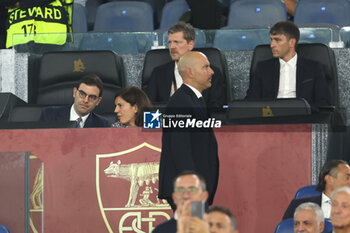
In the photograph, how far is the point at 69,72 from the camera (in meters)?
6.18

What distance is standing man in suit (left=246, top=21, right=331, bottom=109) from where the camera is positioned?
221 inches

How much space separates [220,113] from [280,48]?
87 centimetres

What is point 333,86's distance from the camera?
19.0ft

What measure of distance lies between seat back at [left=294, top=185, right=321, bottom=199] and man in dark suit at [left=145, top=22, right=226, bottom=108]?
156cm

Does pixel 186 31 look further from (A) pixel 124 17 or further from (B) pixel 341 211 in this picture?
(B) pixel 341 211

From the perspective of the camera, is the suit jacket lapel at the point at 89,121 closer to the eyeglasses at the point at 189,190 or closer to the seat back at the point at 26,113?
the seat back at the point at 26,113

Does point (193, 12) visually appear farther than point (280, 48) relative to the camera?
Yes

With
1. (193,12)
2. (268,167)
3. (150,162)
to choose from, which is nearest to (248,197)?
(268,167)

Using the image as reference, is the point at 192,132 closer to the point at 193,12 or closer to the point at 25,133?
the point at 25,133

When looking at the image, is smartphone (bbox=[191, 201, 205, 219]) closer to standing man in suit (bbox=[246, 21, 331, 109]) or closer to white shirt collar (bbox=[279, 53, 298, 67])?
standing man in suit (bbox=[246, 21, 331, 109])

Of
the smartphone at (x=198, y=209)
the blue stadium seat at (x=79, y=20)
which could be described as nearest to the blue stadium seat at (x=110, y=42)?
the blue stadium seat at (x=79, y=20)

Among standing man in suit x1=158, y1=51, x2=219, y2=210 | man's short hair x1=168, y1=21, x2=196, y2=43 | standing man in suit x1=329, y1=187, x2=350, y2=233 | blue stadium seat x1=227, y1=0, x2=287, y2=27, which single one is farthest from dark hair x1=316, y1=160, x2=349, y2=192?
blue stadium seat x1=227, y1=0, x2=287, y2=27

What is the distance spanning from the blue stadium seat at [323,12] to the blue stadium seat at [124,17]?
1412 mm

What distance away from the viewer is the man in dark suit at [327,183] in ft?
12.9
